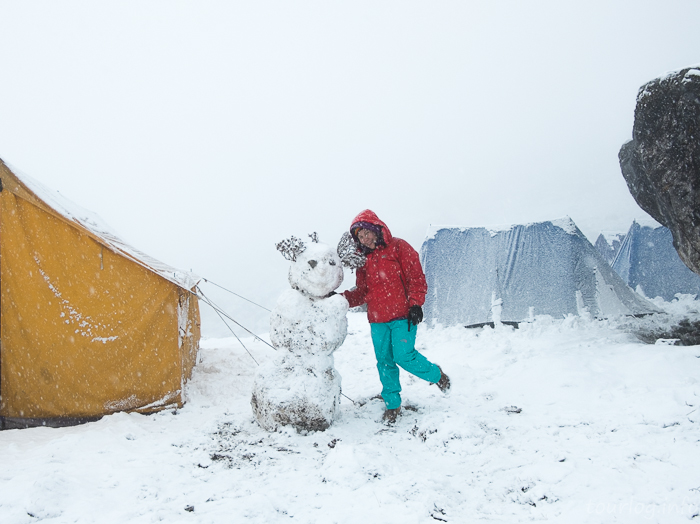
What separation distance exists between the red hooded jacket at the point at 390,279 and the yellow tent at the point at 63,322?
7.78ft

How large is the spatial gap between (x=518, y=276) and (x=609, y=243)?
20.3 feet

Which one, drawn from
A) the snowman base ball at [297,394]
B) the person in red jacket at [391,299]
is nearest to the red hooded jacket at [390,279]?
the person in red jacket at [391,299]

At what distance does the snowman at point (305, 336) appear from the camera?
3363mm

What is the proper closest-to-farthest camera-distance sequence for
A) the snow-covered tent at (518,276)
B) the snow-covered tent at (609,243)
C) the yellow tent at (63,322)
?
the yellow tent at (63,322) → the snow-covered tent at (518,276) → the snow-covered tent at (609,243)

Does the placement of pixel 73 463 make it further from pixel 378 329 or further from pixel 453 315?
pixel 453 315

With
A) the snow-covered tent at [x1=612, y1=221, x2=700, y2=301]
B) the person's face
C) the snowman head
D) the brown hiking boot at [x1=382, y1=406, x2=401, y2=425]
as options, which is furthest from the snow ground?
the snow-covered tent at [x1=612, y1=221, x2=700, y2=301]

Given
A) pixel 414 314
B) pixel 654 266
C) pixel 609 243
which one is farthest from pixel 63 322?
pixel 609 243

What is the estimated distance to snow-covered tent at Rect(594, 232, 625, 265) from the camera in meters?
11.4

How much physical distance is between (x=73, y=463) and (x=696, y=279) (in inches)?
442

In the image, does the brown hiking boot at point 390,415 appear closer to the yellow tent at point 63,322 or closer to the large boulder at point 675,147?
the yellow tent at point 63,322

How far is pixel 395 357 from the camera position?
3.56 metres

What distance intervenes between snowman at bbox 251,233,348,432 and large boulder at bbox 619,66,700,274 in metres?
4.32

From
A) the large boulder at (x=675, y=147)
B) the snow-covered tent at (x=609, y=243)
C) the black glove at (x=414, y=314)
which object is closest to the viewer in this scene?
the black glove at (x=414, y=314)

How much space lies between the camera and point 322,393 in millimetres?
3359
